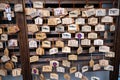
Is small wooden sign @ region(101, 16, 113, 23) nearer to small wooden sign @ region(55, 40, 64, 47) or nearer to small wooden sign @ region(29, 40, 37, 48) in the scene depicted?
small wooden sign @ region(55, 40, 64, 47)

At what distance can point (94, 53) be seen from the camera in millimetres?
1684

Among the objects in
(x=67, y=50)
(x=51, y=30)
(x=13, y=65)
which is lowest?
(x=13, y=65)

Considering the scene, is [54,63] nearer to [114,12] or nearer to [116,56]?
[116,56]

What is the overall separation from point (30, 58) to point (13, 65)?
17cm

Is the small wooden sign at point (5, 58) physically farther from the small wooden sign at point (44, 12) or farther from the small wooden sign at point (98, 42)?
the small wooden sign at point (98, 42)

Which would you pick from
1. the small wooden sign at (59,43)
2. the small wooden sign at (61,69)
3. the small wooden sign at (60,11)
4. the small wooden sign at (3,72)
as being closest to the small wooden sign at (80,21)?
the small wooden sign at (60,11)

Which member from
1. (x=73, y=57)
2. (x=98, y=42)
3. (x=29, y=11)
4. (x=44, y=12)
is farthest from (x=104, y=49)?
(x=29, y=11)

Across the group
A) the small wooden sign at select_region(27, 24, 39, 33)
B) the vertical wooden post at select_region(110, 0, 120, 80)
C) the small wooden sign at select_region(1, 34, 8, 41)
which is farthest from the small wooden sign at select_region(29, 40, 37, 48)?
the vertical wooden post at select_region(110, 0, 120, 80)

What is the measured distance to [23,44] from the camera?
61.5 inches

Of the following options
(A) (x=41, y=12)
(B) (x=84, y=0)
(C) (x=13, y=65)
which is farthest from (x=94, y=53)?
(C) (x=13, y=65)

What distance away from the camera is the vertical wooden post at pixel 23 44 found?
1.50 m

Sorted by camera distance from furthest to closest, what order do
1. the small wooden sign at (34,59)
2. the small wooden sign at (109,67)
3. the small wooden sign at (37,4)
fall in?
the small wooden sign at (109,67)
the small wooden sign at (34,59)
the small wooden sign at (37,4)

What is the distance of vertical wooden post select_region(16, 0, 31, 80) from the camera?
1.50 meters

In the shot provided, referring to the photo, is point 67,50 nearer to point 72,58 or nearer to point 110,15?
point 72,58
